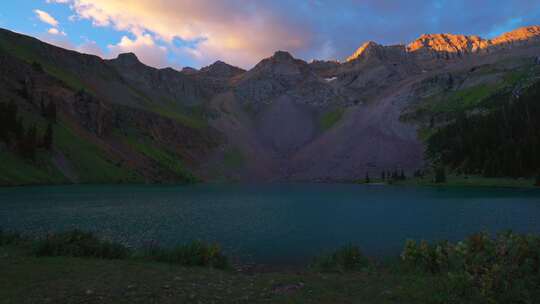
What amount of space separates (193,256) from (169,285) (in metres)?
8.34

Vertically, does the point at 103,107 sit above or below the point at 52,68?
below

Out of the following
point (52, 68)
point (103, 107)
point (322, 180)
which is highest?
point (52, 68)

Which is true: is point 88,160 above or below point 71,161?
above

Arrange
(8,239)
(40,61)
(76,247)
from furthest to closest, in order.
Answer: (40,61) → (8,239) → (76,247)

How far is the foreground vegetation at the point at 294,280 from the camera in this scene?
11758mm

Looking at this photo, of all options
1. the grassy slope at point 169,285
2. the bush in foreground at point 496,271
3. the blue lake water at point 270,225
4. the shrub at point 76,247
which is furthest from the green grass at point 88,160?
the bush in foreground at point 496,271

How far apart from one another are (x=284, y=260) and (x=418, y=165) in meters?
173

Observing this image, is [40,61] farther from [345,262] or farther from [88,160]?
[345,262]

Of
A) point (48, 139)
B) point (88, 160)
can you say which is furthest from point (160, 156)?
point (48, 139)

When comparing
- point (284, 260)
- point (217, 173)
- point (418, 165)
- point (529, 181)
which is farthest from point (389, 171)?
point (284, 260)

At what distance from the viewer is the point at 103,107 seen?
167250mm

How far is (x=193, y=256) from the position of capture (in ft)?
73.9

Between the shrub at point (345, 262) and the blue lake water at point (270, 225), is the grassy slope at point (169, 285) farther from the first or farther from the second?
the blue lake water at point (270, 225)

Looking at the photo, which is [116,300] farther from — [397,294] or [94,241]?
[94,241]
